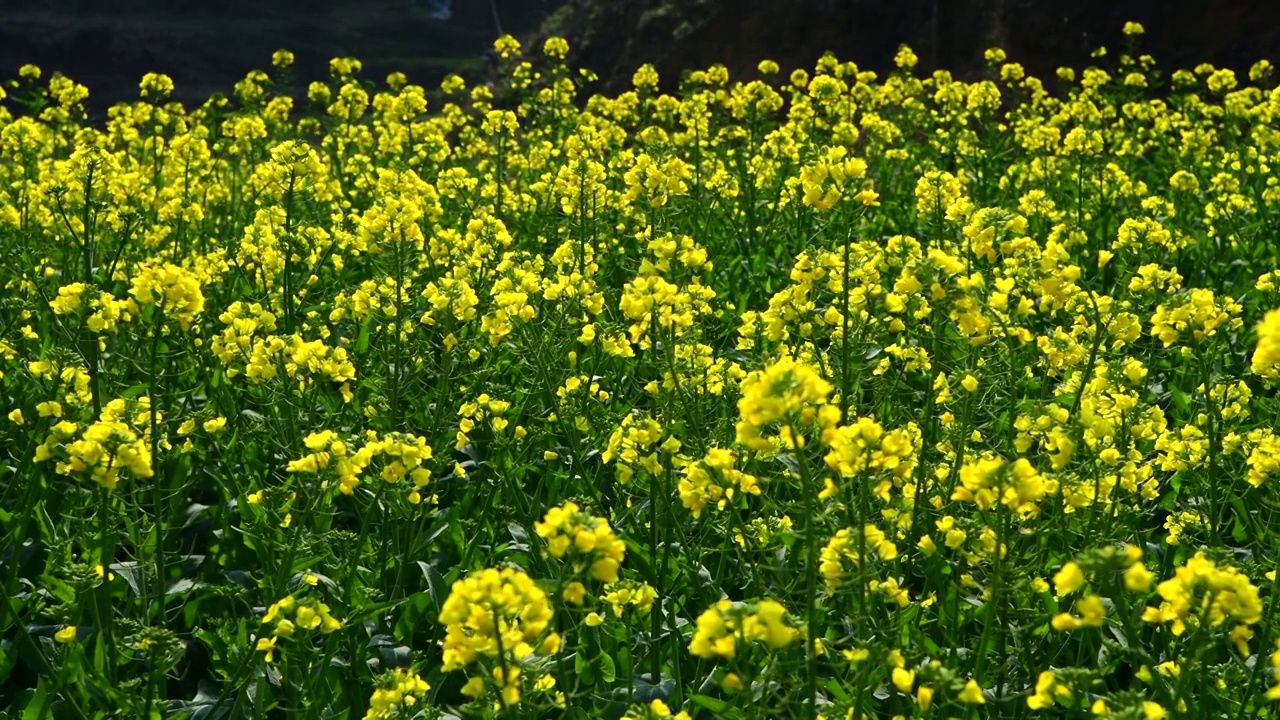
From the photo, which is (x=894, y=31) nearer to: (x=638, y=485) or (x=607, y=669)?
(x=638, y=485)

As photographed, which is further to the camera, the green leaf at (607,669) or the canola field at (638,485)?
the green leaf at (607,669)

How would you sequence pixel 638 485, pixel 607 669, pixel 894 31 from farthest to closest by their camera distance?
pixel 894 31, pixel 638 485, pixel 607 669

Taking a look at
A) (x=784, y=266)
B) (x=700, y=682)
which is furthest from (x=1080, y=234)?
(x=700, y=682)

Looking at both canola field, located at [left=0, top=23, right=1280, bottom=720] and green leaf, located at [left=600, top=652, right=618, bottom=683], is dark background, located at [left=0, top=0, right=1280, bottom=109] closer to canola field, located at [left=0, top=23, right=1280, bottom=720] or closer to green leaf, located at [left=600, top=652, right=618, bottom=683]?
canola field, located at [left=0, top=23, right=1280, bottom=720]

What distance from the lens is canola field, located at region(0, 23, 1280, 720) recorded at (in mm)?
2697

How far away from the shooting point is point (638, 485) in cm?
442

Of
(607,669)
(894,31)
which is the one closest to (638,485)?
(607,669)

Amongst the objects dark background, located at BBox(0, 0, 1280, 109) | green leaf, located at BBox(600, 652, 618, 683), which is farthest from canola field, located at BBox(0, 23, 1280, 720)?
Result: dark background, located at BBox(0, 0, 1280, 109)

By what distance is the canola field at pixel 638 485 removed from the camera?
2697 mm

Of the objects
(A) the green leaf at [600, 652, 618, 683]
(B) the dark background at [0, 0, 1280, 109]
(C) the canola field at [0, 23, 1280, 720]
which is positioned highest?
(B) the dark background at [0, 0, 1280, 109]

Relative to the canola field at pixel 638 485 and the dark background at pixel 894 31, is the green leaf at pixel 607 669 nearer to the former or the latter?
the canola field at pixel 638 485

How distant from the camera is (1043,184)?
28.8ft

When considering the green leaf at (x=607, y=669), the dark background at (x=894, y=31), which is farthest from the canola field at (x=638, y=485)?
the dark background at (x=894, y=31)

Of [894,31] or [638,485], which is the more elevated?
[894,31]
